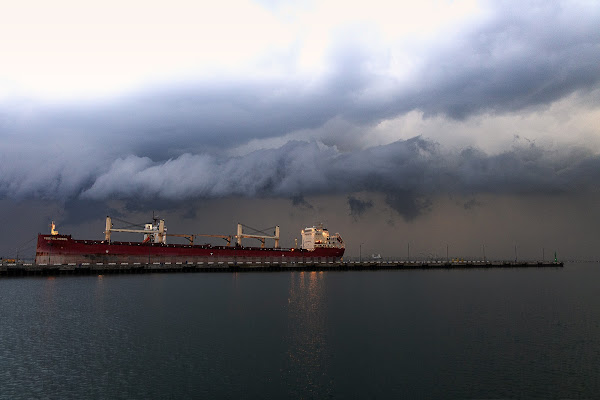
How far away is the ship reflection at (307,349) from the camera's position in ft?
71.1

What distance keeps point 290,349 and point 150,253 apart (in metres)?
93.4

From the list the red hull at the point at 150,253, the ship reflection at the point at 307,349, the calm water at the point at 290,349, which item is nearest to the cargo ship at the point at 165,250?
the red hull at the point at 150,253

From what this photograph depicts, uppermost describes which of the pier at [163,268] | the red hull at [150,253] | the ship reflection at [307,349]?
the red hull at [150,253]

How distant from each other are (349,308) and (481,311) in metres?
15.4

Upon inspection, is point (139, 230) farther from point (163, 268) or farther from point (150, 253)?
point (163, 268)

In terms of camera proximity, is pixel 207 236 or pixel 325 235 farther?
pixel 325 235

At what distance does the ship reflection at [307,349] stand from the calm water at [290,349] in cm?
12

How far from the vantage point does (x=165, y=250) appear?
116m

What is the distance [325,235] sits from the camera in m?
147

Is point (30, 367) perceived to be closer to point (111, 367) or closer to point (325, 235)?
point (111, 367)

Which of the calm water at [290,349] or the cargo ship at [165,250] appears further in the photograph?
the cargo ship at [165,250]

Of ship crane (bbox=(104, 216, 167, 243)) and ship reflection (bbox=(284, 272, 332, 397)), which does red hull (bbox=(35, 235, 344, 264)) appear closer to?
ship crane (bbox=(104, 216, 167, 243))

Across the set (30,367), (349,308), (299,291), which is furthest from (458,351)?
(299,291)

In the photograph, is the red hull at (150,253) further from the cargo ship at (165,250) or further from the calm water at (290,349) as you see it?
the calm water at (290,349)
